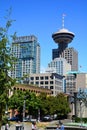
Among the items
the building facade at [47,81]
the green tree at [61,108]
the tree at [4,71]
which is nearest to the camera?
the tree at [4,71]

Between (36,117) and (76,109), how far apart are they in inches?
470

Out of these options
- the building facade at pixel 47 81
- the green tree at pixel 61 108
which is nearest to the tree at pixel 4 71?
the green tree at pixel 61 108

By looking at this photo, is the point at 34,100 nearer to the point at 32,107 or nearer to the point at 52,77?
the point at 32,107

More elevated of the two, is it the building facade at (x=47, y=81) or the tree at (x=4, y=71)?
the building facade at (x=47, y=81)

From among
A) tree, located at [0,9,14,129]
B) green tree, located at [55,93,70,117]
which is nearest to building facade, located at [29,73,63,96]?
green tree, located at [55,93,70,117]

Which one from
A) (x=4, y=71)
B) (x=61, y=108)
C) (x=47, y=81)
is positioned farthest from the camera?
(x=47, y=81)

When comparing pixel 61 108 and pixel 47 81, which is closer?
pixel 61 108

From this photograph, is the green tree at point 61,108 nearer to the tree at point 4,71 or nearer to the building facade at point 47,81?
the tree at point 4,71

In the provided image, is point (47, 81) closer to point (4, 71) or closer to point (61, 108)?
point (61, 108)

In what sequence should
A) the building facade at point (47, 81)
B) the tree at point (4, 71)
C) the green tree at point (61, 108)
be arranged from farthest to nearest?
the building facade at point (47, 81)
the green tree at point (61, 108)
the tree at point (4, 71)

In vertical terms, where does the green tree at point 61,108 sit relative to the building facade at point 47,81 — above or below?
below

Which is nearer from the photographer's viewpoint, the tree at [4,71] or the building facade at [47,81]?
the tree at [4,71]

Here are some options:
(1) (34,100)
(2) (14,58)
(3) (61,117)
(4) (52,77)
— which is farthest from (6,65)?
(4) (52,77)

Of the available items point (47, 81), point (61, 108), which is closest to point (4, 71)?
point (61, 108)
